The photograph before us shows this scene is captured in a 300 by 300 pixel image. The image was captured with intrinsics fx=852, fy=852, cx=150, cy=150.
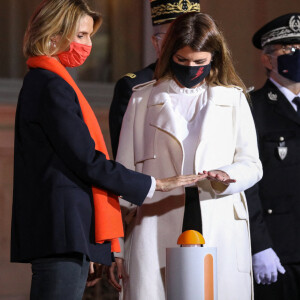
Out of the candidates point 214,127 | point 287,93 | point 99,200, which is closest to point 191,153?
point 214,127

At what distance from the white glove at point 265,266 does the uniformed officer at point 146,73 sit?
69 cm

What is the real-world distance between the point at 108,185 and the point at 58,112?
260 mm

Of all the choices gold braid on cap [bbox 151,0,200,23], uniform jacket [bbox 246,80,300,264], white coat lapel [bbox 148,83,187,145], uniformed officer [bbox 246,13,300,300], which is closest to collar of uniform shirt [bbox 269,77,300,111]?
uniformed officer [bbox 246,13,300,300]

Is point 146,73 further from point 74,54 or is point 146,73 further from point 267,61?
point 74,54

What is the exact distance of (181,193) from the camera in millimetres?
2936

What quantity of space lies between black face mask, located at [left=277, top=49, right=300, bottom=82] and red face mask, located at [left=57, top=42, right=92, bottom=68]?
3.93ft

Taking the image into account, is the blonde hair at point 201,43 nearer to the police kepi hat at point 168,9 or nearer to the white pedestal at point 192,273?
the police kepi hat at point 168,9

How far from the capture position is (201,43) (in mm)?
2982

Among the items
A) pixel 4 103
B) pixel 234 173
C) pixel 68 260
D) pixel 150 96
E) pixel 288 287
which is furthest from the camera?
pixel 4 103

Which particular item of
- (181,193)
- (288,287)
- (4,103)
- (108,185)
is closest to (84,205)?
(108,185)

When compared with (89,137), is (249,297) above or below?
below

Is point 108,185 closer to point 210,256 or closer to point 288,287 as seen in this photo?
point 210,256

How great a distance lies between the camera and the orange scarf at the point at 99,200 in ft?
8.17

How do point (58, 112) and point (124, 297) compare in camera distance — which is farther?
point (124, 297)
